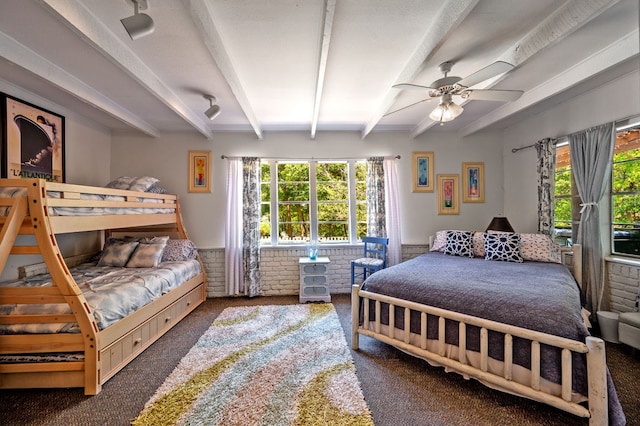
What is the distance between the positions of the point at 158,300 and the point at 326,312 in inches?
74.1

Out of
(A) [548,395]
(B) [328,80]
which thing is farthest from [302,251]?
(A) [548,395]

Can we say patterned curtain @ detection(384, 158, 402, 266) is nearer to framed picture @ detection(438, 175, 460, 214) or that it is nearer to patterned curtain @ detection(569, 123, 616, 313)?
framed picture @ detection(438, 175, 460, 214)

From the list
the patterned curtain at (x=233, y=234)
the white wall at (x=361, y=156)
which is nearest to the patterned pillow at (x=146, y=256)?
the white wall at (x=361, y=156)

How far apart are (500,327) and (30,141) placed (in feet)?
14.7

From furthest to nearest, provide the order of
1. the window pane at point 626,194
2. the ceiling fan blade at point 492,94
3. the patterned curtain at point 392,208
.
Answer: the patterned curtain at point 392,208 < the window pane at point 626,194 < the ceiling fan blade at point 492,94

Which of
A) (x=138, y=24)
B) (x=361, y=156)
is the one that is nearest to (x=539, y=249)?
(x=361, y=156)

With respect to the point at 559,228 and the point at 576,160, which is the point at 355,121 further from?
the point at 559,228

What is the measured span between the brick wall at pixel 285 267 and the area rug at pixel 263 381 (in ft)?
3.63

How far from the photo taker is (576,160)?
9.67ft

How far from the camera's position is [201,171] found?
4016mm

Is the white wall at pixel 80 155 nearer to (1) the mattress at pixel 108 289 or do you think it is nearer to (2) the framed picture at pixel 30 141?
(2) the framed picture at pixel 30 141

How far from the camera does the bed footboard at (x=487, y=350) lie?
1407 mm

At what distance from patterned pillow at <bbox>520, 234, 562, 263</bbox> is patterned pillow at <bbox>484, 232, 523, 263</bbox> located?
0.30 ft

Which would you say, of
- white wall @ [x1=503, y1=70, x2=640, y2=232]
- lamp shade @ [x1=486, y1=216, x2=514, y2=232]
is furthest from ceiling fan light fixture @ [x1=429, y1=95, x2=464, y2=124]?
lamp shade @ [x1=486, y1=216, x2=514, y2=232]
